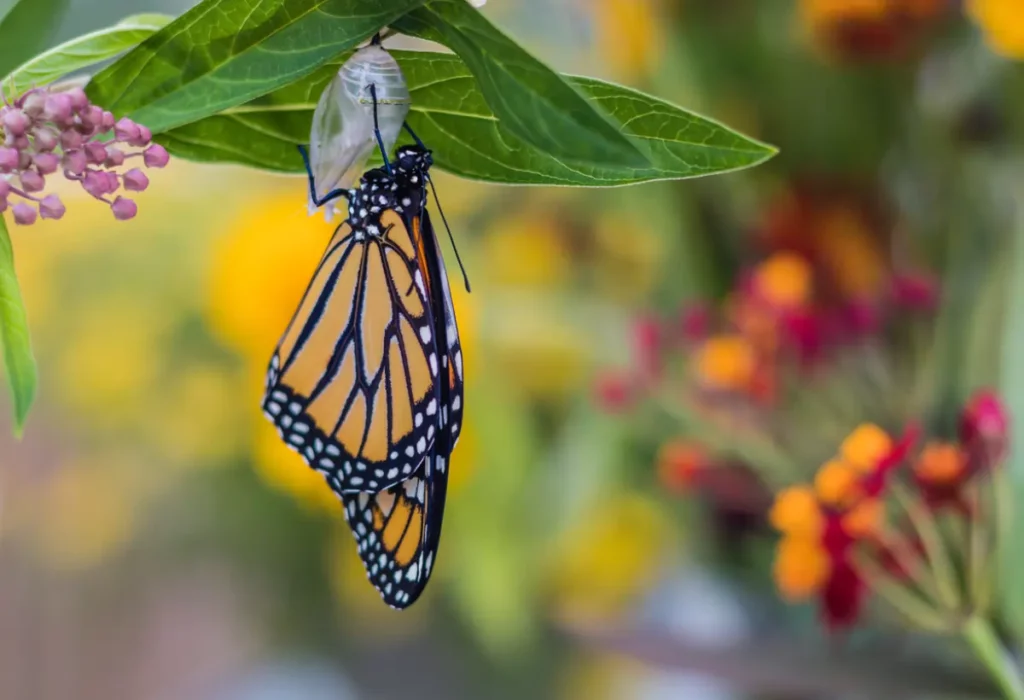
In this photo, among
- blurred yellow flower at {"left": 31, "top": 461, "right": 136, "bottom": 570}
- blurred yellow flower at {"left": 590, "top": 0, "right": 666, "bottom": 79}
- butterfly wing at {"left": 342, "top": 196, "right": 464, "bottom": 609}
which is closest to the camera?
butterfly wing at {"left": 342, "top": 196, "right": 464, "bottom": 609}

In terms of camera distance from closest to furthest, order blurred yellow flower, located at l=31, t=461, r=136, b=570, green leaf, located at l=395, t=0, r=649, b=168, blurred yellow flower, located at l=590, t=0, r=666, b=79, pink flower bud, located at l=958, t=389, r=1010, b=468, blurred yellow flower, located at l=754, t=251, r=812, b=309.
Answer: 1. green leaf, located at l=395, t=0, r=649, b=168
2. pink flower bud, located at l=958, t=389, r=1010, b=468
3. blurred yellow flower, located at l=754, t=251, r=812, b=309
4. blurred yellow flower, located at l=590, t=0, r=666, b=79
5. blurred yellow flower, located at l=31, t=461, r=136, b=570

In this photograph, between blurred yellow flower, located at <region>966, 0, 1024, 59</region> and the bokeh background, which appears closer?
blurred yellow flower, located at <region>966, 0, 1024, 59</region>

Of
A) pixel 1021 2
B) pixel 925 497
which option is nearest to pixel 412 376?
pixel 925 497

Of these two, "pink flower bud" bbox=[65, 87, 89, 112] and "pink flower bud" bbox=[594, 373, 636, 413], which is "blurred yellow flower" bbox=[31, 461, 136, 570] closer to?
"pink flower bud" bbox=[594, 373, 636, 413]

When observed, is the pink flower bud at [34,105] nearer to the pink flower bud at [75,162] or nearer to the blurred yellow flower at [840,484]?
the pink flower bud at [75,162]

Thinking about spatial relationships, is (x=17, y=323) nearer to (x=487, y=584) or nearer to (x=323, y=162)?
(x=323, y=162)

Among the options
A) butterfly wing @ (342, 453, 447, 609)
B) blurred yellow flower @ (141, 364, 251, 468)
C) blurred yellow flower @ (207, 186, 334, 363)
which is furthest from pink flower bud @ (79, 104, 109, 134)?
blurred yellow flower @ (141, 364, 251, 468)
